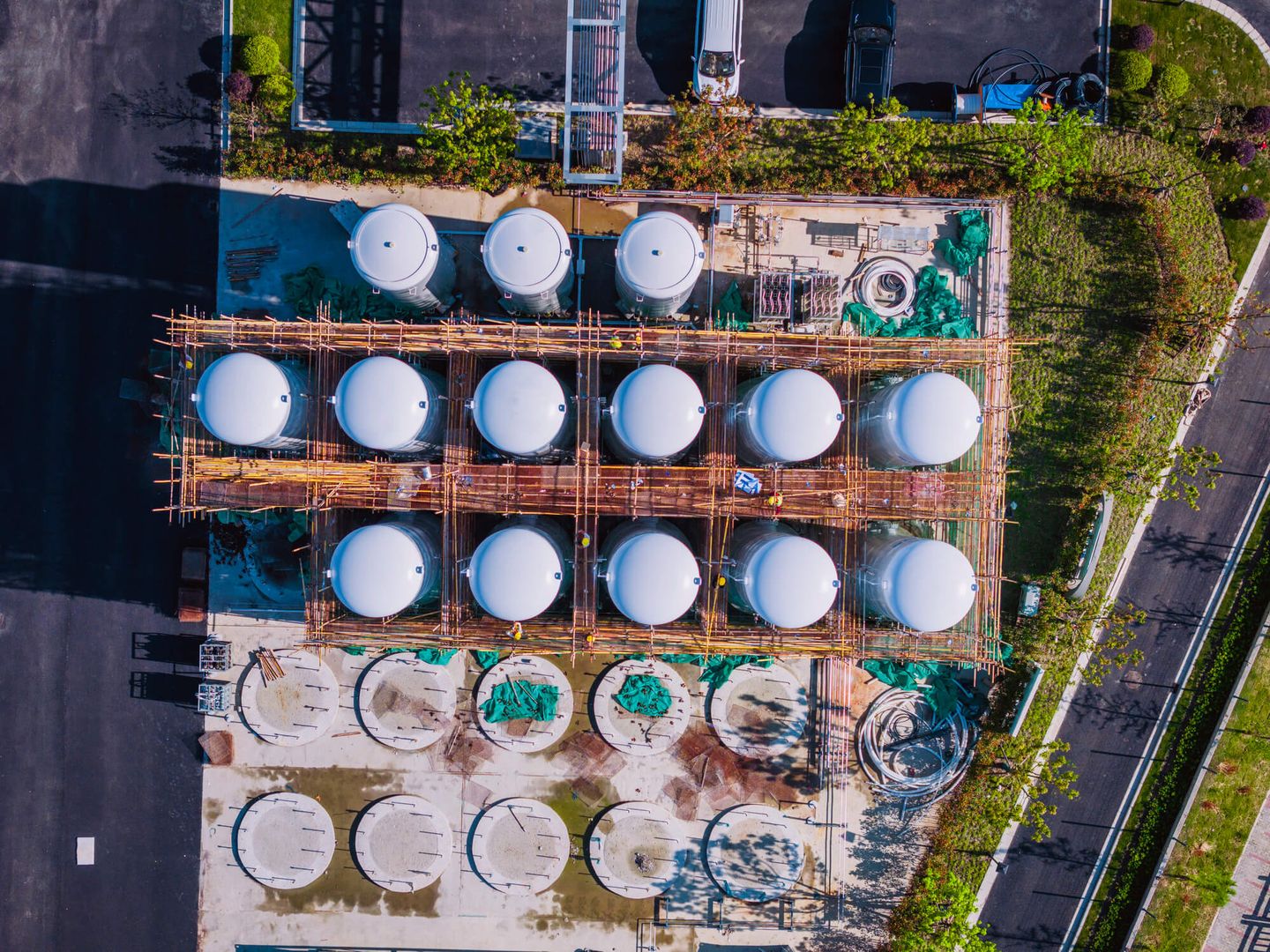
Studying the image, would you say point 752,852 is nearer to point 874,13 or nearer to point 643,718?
point 643,718

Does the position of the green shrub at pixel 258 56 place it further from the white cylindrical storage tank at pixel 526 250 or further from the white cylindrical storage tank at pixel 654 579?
the white cylindrical storage tank at pixel 654 579

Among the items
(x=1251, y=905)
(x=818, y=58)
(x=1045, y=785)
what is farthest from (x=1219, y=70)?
(x=1251, y=905)

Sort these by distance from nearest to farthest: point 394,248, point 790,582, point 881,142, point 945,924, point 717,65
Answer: point 790,582
point 394,248
point 945,924
point 881,142
point 717,65

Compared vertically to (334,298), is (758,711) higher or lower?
lower

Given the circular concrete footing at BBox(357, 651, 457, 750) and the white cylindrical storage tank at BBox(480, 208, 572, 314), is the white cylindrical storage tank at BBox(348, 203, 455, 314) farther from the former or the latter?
the circular concrete footing at BBox(357, 651, 457, 750)

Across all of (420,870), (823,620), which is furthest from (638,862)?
(823,620)

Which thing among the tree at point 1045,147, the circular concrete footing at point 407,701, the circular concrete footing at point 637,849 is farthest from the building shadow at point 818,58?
the circular concrete footing at point 637,849

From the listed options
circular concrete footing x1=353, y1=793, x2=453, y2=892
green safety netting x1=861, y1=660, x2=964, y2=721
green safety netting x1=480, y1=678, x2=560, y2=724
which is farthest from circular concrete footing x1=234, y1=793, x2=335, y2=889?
green safety netting x1=861, y1=660, x2=964, y2=721
